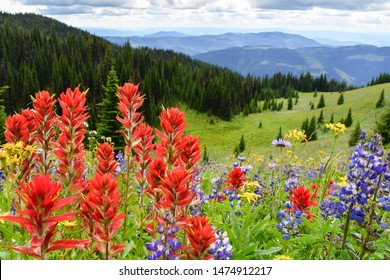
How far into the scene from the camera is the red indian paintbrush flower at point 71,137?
3.59 m

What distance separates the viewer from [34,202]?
2.10 metres

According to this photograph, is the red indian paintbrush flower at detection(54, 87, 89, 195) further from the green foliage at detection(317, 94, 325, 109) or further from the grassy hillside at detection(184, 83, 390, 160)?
the green foliage at detection(317, 94, 325, 109)

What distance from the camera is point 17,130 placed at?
400 centimetres

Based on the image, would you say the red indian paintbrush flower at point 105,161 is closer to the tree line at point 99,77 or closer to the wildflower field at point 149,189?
the wildflower field at point 149,189

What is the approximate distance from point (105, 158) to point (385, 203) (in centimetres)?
300

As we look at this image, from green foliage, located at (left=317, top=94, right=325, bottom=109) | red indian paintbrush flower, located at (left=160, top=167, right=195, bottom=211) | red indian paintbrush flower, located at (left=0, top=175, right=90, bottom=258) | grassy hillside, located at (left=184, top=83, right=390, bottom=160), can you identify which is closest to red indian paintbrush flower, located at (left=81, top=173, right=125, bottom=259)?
red indian paintbrush flower, located at (left=0, top=175, right=90, bottom=258)

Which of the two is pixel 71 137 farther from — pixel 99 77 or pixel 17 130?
pixel 99 77

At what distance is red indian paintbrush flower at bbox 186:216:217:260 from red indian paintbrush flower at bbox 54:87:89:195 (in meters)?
1.46

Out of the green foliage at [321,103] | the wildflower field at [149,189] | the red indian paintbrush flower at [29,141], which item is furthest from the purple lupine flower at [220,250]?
the green foliage at [321,103]

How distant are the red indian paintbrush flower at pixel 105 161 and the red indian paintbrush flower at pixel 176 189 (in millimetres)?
1039

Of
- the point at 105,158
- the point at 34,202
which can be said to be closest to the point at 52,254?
the point at 105,158

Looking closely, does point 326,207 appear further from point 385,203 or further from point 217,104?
Answer: point 217,104

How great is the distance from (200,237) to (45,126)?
2.32 metres

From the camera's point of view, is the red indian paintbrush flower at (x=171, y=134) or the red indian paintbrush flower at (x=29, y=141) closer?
the red indian paintbrush flower at (x=171, y=134)
